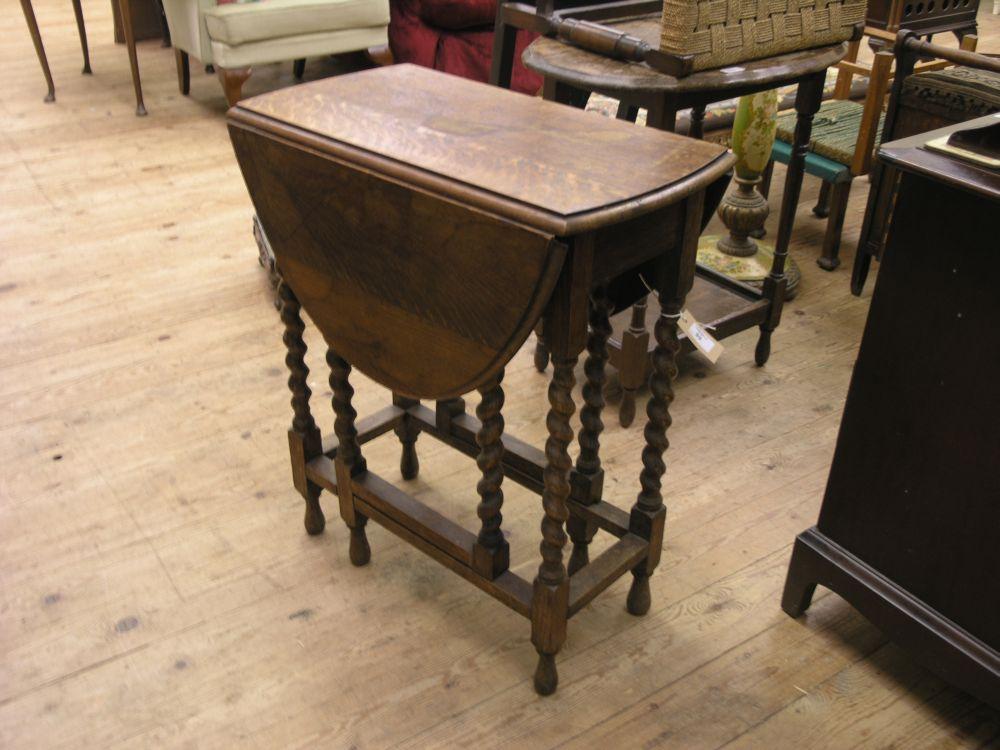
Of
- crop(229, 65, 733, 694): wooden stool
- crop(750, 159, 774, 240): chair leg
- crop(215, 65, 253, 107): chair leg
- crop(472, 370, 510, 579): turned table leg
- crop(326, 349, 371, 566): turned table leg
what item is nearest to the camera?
crop(229, 65, 733, 694): wooden stool

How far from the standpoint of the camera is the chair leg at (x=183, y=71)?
15.0ft

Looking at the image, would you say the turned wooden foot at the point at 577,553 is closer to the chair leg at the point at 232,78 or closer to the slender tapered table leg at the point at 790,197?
the slender tapered table leg at the point at 790,197

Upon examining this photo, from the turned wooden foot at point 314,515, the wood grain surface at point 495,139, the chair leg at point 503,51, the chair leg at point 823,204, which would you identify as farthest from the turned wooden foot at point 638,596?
the chair leg at point 823,204

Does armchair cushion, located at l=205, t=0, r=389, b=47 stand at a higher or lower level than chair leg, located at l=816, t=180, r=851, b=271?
higher

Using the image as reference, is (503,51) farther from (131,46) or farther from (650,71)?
(131,46)

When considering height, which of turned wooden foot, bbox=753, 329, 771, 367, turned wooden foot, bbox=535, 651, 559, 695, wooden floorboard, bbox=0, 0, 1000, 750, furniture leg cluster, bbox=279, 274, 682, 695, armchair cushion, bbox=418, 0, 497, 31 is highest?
armchair cushion, bbox=418, 0, 497, 31

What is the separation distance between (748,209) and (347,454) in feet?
4.91

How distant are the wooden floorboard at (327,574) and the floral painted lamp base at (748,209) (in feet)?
0.49

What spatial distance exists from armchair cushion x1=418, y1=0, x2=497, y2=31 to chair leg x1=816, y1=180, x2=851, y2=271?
1.90 metres

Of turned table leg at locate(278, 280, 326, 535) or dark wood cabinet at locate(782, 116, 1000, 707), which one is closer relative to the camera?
dark wood cabinet at locate(782, 116, 1000, 707)

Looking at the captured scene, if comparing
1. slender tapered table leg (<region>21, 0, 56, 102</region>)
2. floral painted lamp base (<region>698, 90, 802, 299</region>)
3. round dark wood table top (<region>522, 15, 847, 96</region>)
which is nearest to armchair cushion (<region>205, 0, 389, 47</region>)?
slender tapered table leg (<region>21, 0, 56, 102</region>)

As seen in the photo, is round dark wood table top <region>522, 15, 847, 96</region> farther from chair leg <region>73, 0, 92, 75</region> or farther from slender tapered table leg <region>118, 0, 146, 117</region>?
chair leg <region>73, 0, 92, 75</region>

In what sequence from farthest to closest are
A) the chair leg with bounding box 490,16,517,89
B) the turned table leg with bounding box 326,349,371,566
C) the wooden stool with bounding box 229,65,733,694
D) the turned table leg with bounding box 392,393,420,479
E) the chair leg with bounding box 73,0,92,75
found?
the chair leg with bounding box 73,0,92,75, the chair leg with bounding box 490,16,517,89, the turned table leg with bounding box 392,393,420,479, the turned table leg with bounding box 326,349,371,566, the wooden stool with bounding box 229,65,733,694

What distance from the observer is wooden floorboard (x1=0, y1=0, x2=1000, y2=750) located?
1.61 m
